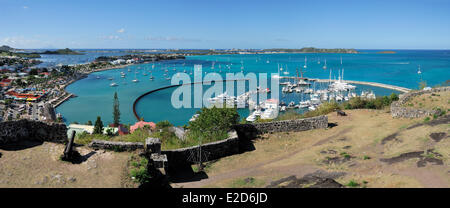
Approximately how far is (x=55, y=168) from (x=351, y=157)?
11721mm

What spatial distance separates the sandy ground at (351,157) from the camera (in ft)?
30.2

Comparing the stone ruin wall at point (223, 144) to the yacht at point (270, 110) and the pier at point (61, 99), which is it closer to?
the yacht at point (270, 110)

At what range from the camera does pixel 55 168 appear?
27.2ft

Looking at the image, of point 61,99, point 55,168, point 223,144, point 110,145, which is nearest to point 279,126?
point 223,144

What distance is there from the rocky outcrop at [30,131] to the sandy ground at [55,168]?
563 mm

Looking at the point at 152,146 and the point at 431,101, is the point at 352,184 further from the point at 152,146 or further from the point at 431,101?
the point at 431,101

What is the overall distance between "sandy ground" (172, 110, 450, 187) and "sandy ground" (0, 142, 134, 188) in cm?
264

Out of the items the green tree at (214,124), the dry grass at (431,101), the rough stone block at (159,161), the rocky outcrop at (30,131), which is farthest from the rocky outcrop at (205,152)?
the dry grass at (431,101)

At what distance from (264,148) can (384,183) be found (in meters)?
6.50

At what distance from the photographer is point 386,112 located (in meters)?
20.5
